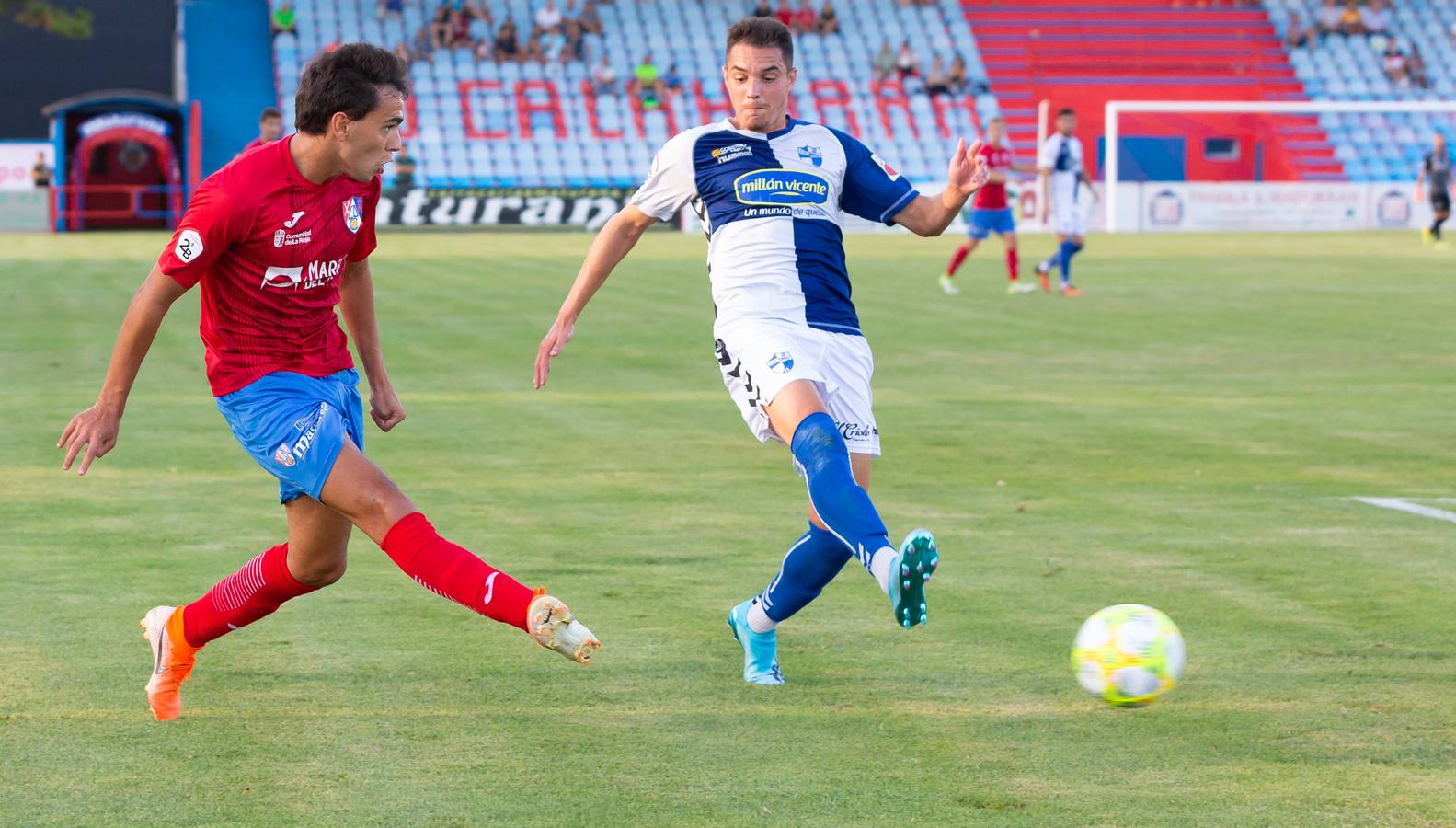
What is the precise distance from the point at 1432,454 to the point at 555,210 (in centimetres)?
3519

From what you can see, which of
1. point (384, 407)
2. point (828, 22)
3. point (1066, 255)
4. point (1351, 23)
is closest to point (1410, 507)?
point (384, 407)

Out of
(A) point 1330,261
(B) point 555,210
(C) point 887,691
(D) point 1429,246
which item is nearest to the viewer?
(C) point 887,691

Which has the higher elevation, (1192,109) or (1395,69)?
(1192,109)

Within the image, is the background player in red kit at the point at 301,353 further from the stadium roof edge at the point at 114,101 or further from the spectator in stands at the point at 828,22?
the spectator in stands at the point at 828,22

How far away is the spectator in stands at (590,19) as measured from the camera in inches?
2085

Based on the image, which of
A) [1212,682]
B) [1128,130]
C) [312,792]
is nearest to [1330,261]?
[1128,130]

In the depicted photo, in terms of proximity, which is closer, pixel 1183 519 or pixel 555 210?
pixel 1183 519

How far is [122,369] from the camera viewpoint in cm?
489

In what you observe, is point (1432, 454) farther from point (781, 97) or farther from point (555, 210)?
point (555, 210)

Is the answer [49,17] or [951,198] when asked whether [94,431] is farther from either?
[49,17]

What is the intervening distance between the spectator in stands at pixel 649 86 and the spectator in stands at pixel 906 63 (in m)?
6.70

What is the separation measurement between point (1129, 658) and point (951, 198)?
1482mm

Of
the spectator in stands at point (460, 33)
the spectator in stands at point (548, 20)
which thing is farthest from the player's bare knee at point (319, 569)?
the spectator in stands at point (548, 20)

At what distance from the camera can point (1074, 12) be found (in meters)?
55.2
